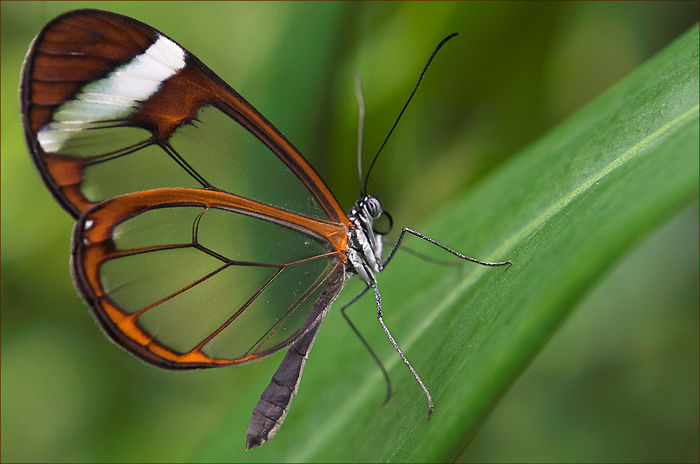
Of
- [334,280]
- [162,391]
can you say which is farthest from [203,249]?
[162,391]

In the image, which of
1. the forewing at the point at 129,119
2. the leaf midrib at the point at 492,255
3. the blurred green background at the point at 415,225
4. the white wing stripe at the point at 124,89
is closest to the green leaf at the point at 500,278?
the leaf midrib at the point at 492,255

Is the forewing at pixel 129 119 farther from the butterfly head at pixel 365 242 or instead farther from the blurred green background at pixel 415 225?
the blurred green background at pixel 415 225

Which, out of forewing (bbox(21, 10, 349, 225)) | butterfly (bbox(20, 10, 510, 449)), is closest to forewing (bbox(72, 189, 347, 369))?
butterfly (bbox(20, 10, 510, 449))

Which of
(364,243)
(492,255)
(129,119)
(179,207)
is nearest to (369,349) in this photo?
(364,243)

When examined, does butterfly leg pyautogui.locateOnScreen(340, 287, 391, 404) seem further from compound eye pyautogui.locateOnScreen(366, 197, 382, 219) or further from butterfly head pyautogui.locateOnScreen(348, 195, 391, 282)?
compound eye pyautogui.locateOnScreen(366, 197, 382, 219)

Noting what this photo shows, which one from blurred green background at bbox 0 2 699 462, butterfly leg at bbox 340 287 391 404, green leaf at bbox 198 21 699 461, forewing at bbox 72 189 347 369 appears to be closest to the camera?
green leaf at bbox 198 21 699 461

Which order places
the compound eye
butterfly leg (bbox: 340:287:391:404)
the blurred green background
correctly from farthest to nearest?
1. the blurred green background
2. the compound eye
3. butterfly leg (bbox: 340:287:391:404)

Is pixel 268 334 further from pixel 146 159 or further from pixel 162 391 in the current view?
pixel 162 391

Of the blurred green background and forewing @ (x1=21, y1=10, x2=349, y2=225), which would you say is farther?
the blurred green background

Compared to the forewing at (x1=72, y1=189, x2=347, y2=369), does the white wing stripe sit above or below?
above
